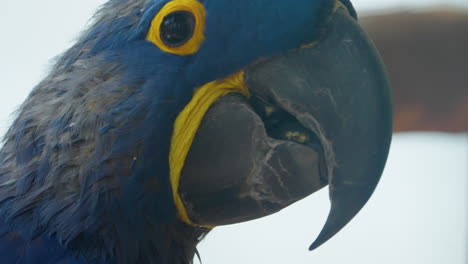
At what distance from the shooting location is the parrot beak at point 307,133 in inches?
70.0

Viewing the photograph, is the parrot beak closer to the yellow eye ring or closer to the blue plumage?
the blue plumage

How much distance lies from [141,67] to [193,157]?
31 centimetres

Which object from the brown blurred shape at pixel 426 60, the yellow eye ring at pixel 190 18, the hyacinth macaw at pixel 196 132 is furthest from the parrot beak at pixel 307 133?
the brown blurred shape at pixel 426 60

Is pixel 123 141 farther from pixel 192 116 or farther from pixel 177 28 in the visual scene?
pixel 177 28

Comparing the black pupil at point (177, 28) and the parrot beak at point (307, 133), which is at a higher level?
the black pupil at point (177, 28)

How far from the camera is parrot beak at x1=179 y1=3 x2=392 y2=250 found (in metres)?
1.78

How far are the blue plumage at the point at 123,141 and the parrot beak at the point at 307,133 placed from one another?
80mm

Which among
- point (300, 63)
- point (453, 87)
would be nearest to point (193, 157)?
point (300, 63)

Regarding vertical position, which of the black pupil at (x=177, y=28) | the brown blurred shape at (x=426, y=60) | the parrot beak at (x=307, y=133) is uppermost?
the black pupil at (x=177, y=28)

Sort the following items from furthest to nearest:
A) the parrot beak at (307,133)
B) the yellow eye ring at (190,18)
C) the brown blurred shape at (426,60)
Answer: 1. the brown blurred shape at (426,60)
2. the yellow eye ring at (190,18)
3. the parrot beak at (307,133)

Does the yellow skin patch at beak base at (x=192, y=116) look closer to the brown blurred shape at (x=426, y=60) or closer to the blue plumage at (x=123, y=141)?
the blue plumage at (x=123, y=141)

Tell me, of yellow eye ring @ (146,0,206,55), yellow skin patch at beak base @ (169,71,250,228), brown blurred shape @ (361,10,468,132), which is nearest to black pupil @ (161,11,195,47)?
yellow eye ring @ (146,0,206,55)

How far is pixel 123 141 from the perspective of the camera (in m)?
1.89

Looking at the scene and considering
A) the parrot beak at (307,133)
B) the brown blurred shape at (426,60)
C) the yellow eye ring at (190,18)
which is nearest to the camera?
the parrot beak at (307,133)
